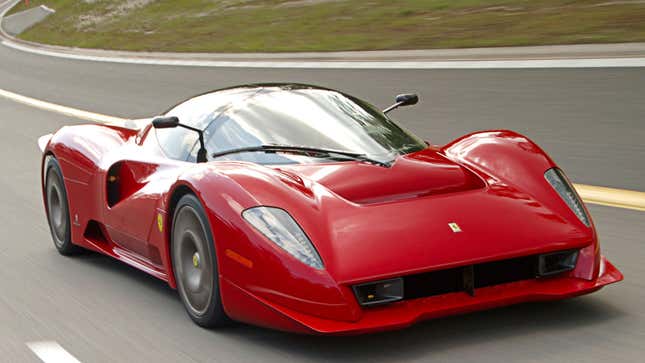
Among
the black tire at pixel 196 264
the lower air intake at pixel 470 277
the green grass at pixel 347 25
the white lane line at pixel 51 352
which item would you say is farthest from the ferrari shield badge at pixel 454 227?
the green grass at pixel 347 25

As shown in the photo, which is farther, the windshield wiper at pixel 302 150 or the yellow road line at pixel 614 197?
the yellow road line at pixel 614 197

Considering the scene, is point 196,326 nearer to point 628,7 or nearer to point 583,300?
point 583,300

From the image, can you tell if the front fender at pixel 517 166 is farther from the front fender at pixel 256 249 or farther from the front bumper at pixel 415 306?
the front fender at pixel 256 249

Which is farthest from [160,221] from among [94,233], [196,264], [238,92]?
[94,233]

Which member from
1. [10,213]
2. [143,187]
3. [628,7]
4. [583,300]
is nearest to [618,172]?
[583,300]

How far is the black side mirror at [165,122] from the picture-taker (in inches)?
227

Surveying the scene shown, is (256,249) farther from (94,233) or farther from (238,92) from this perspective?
(94,233)

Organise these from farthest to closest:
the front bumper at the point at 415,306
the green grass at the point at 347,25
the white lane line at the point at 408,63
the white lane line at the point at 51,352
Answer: the green grass at the point at 347,25, the white lane line at the point at 408,63, the white lane line at the point at 51,352, the front bumper at the point at 415,306

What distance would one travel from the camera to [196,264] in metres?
5.14

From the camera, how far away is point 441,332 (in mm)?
4691

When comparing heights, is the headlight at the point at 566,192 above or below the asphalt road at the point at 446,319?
above

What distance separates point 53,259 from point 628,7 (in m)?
9.67

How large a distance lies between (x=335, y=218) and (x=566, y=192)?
1.24 meters

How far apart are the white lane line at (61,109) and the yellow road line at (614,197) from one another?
26.7 feet
